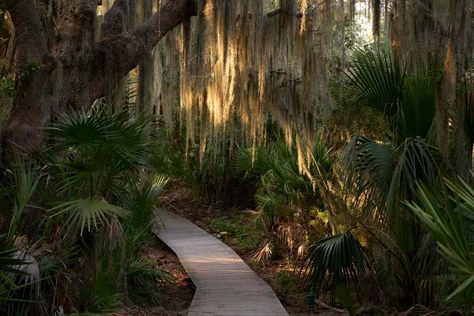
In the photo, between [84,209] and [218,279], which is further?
[218,279]

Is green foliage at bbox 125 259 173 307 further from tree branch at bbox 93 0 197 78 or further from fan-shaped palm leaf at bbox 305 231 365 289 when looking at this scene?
tree branch at bbox 93 0 197 78

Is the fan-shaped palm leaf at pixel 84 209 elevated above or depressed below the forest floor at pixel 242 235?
above

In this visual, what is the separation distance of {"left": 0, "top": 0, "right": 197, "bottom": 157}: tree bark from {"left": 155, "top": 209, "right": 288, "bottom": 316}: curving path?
2.28m

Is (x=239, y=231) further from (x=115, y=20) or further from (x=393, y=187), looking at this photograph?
(x=393, y=187)

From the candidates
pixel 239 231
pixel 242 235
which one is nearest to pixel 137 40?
pixel 242 235

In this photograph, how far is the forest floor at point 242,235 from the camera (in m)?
8.52

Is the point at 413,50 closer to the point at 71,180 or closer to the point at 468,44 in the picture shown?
the point at 468,44

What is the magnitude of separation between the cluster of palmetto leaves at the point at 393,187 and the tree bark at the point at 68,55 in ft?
8.42

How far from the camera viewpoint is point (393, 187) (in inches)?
243

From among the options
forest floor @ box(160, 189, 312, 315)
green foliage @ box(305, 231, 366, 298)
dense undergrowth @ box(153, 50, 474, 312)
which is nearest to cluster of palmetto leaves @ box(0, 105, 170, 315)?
green foliage @ box(305, 231, 366, 298)

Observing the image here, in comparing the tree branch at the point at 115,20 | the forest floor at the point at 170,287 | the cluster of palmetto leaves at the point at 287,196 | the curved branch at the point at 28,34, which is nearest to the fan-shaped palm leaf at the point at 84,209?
the forest floor at the point at 170,287

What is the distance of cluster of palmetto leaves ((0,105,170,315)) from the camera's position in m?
4.55

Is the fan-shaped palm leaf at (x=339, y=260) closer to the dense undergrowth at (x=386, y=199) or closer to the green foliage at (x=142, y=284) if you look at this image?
the dense undergrowth at (x=386, y=199)

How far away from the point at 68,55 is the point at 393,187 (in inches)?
145
